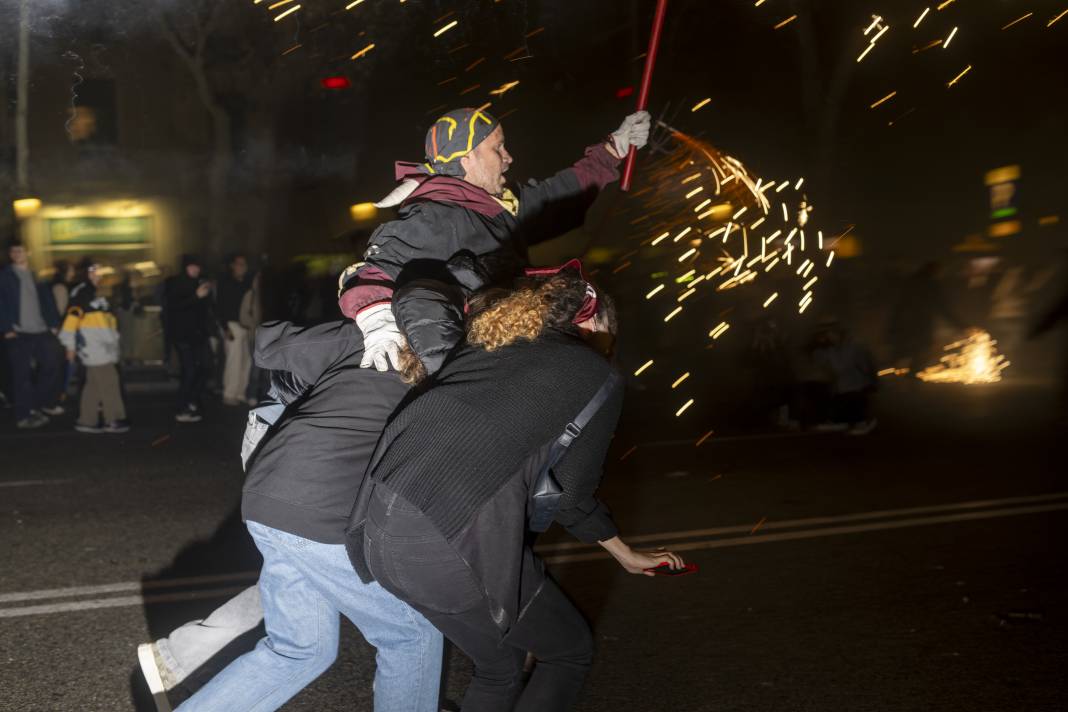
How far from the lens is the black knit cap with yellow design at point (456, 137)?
3.38m

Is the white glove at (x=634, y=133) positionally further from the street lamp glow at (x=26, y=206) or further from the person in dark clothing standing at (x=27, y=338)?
the street lamp glow at (x=26, y=206)

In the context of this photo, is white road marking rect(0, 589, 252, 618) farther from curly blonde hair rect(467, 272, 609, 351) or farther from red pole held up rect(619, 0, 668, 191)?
curly blonde hair rect(467, 272, 609, 351)

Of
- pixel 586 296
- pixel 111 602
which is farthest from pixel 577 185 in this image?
pixel 111 602

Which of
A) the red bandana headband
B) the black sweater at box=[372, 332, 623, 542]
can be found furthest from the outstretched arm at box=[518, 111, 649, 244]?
the black sweater at box=[372, 332, 623, 542]

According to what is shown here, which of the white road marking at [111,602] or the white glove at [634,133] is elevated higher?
the white glove at [634,133]

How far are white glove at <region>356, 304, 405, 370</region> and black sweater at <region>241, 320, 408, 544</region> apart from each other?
0.09 metres

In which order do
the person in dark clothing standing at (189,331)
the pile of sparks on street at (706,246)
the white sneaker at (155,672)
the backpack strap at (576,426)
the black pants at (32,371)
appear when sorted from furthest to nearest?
1. the pile of sparks on street at (706,246)
2. the person in dark clothing standing at (189,331)
3. the black pants at (32,371)
4. the white sneaker at (155,672)
5. the backpack strap at (576,426)

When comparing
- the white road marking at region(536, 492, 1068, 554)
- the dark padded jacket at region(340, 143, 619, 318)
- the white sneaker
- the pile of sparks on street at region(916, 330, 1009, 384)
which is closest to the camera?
the dark padded jacket at region(340, 143, 619, 318)

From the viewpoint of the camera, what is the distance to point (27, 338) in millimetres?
11953

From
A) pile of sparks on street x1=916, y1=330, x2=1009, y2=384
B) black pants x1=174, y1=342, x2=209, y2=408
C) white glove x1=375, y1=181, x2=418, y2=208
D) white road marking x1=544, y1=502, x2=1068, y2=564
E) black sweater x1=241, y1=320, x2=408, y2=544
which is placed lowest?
pile of sparks on street x1=916, y1=330, x2=1009, y2=384

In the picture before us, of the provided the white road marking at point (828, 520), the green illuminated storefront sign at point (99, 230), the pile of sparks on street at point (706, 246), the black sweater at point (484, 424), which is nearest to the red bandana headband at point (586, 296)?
the black sweater at point (484, 424)

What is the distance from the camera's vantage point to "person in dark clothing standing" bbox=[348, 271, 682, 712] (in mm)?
2547

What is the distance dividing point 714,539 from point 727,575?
29.4 inches

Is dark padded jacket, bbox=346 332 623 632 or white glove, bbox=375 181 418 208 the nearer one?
dark padded jacket, bbox=346 332 623 632
